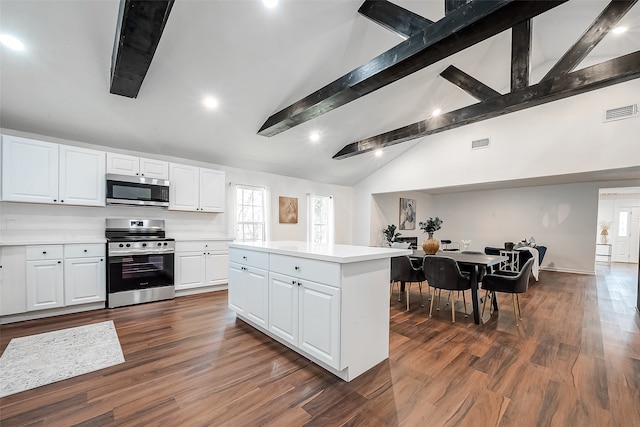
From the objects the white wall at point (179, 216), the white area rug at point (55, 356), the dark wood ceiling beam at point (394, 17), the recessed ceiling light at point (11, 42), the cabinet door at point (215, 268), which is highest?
the dark wood ceiling beam at point (394, 17)

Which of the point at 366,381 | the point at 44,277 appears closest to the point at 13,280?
the point at 44,277

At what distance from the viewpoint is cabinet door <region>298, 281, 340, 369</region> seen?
2.01 m

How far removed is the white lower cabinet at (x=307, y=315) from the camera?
2029 millimetres

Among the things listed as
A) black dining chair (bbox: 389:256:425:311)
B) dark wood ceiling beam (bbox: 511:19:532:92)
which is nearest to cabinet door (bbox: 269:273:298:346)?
black dining chair (bbox: 389:256:425:311)

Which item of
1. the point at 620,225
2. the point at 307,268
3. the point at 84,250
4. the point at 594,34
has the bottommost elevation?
the point at 84,250

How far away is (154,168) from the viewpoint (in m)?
4.23

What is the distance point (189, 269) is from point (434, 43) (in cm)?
449

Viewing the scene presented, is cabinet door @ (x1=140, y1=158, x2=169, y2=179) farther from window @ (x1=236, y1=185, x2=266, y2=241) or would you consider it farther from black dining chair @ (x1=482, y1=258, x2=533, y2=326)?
black dining chair @ (x1=482, y1=258, x2=533, y2=326)

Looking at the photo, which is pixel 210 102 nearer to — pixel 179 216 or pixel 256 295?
pixel 179 216

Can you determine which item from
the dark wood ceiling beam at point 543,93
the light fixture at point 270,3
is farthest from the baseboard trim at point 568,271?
the light fixture at point 270,3

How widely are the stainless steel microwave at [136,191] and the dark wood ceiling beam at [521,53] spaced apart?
208 inches

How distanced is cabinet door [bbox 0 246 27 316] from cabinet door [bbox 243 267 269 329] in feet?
8.66

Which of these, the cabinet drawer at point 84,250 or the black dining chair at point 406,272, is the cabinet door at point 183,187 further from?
the black dining chair at point 406,272

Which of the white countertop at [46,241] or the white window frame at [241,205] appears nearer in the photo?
the white countertop at [46,241]
